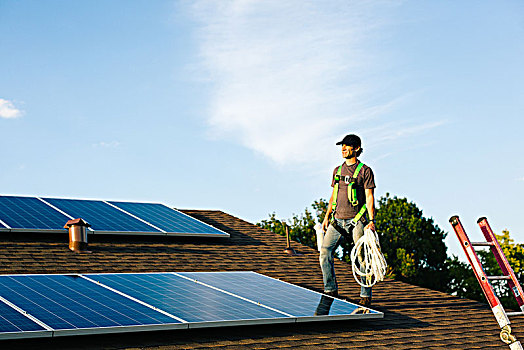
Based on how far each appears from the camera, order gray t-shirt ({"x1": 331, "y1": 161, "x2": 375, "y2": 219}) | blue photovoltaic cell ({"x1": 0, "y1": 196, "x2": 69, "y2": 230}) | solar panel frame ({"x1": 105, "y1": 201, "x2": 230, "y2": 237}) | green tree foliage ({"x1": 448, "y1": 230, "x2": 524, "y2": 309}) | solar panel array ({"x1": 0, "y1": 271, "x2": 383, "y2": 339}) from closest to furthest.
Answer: solar panel array ({"x1": 0, "y1": 271, "x2": 383, "y2": 339}) → gray t-shirt ({"x1": 331, "y1": 161, "x2": 375, "y2": 219}) → blue photovoltaic cell ({"x1": 0, "y1": 196, "x2": 69, "y2": 230}) → solar panel frame ({"x1": 105, "y1": 201, "x2": 230, "y2": 237}) → green tree foliage ({"x1": 448, "y1": 230, "x2": 524, "y2": 309})

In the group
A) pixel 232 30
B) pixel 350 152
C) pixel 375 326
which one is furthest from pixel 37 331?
pixel 232 30

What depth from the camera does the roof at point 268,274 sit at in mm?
7706

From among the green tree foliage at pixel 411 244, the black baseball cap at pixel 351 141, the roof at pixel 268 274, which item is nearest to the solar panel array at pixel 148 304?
the roof at pixel 268 274

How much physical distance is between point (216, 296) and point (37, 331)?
Result: 2949 mm

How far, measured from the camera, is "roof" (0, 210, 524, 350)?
7.71m

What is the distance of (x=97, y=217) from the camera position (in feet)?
47.3

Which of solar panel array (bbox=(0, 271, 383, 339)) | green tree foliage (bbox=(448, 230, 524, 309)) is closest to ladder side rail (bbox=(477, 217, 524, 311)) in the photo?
solar panel array (bbox=(0, 271, 383, 339))

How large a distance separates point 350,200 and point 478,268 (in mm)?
3277

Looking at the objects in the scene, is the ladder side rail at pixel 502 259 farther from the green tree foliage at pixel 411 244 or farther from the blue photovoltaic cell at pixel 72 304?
the green tree foliage at pixel 411 244

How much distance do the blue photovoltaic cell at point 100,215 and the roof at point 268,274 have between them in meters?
0.24

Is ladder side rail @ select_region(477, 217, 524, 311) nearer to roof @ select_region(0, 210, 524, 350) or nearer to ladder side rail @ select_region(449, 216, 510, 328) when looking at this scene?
ladder side rail @ select_region(449, 216, 510, 328)

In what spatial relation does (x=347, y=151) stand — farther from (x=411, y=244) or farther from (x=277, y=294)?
(x=411, y=244)

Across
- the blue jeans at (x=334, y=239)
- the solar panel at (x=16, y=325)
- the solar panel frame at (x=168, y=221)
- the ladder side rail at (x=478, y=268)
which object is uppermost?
the solar panel frame at (x=168, y=221)

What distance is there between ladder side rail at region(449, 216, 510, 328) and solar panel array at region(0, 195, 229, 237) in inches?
308
